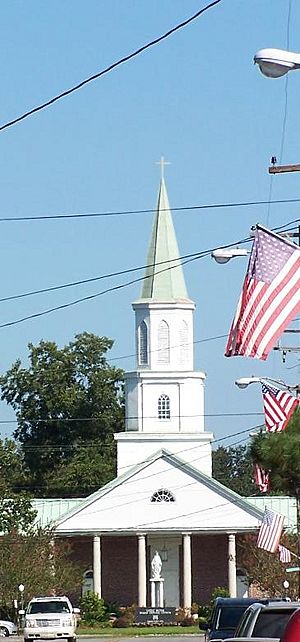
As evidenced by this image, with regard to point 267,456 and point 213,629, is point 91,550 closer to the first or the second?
point 267,456

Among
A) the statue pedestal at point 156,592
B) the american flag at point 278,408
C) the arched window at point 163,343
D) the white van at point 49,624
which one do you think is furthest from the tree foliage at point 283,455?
the arched window at point 163,343

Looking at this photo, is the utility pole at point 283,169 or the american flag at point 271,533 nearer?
the utility pole at point 283,169

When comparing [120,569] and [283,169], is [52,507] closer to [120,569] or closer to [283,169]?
[120,569]

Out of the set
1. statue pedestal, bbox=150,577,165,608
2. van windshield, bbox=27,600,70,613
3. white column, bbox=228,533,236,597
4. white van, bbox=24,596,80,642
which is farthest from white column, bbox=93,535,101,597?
white van, bbox=24,596,80,642

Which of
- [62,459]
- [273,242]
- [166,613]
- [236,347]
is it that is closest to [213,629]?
[236,347]

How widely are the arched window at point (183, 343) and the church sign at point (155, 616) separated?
1521 centimetres

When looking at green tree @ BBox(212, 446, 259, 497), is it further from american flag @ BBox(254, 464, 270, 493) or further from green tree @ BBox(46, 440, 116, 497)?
american flag @ BBox(254, 464, 270, 493)

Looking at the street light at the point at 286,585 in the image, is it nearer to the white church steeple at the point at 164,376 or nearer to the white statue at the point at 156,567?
the white statue at the point at 156,567

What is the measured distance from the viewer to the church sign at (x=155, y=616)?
72.2 metres

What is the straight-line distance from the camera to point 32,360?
107250 mm

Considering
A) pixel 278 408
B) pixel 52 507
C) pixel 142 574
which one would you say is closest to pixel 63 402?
pixel 52 507

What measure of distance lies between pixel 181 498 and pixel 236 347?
58.0 meters

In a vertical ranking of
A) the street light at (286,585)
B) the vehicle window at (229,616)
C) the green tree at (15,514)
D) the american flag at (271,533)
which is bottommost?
the street light at (286,585)

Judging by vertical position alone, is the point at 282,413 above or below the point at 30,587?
above
